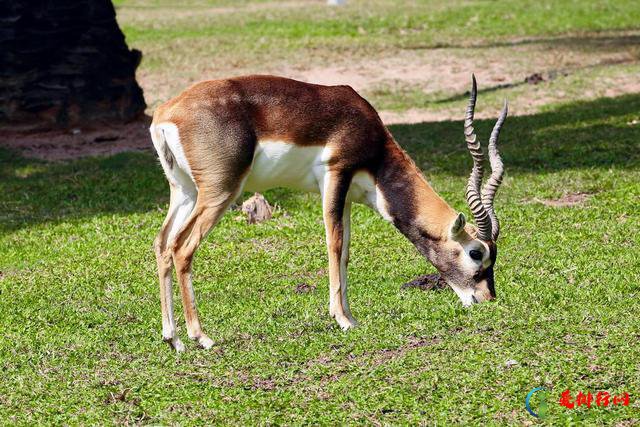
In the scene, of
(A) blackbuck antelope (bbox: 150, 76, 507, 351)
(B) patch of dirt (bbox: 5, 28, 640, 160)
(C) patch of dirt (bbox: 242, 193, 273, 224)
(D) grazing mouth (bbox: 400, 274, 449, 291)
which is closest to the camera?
(A) blackbuck antelope (bbox: 150, 76, 507, 351)

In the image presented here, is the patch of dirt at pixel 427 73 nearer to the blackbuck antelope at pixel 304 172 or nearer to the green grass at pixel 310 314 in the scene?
the green grass at pixel 310 314

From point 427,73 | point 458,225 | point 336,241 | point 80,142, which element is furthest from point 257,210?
point 427,73

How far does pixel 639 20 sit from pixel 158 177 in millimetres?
14125

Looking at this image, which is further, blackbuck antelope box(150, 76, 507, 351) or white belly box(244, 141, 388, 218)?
white belly box(244, 141, 388, 218)

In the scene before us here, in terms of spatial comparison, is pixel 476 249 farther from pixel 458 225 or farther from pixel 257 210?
pixel 257 210

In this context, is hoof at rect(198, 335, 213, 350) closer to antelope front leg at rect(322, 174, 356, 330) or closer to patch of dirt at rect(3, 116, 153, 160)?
antelope front leg at rect(322, 174, 356, 330)

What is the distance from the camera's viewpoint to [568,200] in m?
9.55

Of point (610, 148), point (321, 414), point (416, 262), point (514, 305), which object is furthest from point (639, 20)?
point (321, 414)

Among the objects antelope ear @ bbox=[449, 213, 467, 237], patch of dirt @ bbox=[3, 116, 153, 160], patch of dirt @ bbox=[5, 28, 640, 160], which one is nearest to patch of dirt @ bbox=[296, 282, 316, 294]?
antelope ear @ bbox=[449, 213, 467, 237]

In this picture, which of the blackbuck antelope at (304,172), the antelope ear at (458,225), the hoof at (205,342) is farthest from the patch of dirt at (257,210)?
the hoof at (205,342)

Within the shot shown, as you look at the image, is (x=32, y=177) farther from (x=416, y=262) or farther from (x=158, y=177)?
(x=416, y=262)

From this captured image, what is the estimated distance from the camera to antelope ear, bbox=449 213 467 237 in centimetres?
627

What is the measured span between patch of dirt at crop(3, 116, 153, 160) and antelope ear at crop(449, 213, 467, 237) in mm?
7203

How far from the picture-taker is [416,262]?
8.00 meters
